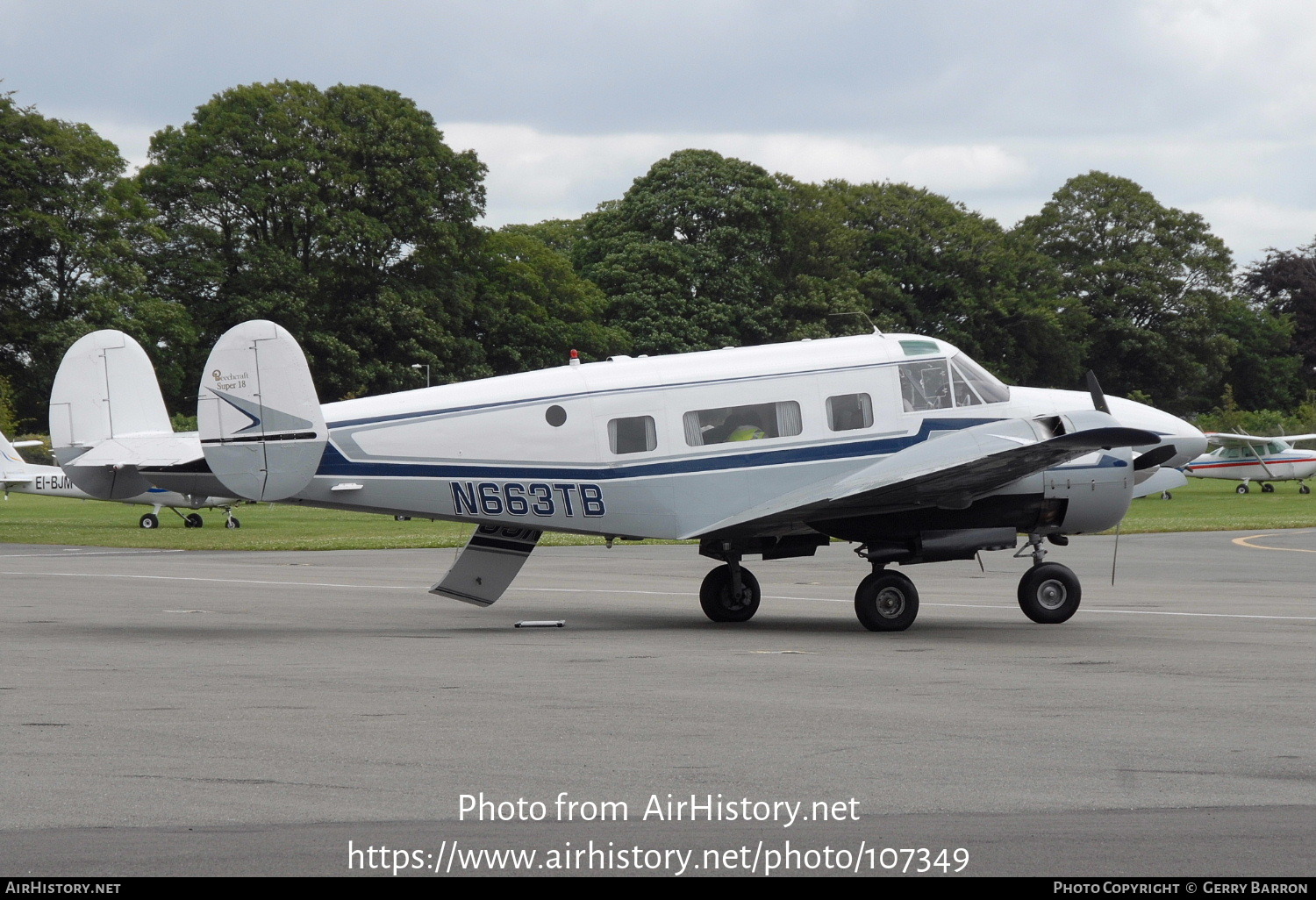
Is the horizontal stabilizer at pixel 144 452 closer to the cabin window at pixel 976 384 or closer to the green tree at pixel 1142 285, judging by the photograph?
the cabin window at pixel 976 384

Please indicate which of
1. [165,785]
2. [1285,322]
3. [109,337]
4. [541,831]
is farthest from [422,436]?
[1285,322]

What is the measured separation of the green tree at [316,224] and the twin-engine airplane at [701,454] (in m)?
54.4

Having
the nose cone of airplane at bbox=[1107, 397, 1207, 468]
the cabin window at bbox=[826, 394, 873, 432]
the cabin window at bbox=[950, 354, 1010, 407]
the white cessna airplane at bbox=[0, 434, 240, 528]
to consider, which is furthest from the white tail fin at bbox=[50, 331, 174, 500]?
the white cessna airplane at bbox=[0, 434, 240, 528]

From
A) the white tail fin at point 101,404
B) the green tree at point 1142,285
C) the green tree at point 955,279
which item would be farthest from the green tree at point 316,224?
the white tail fin at point 101,404

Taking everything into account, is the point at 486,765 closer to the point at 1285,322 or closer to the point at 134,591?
the point at 134,591

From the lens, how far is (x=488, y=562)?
57.1 ft

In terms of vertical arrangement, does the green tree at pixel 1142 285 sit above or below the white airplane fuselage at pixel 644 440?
above

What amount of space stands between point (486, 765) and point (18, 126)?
231 ft

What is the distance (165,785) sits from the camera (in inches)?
299

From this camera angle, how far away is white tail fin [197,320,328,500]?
15.9 m

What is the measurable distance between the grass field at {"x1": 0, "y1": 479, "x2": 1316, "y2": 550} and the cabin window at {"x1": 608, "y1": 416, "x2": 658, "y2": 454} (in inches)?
797

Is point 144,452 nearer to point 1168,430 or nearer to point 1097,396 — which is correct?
point 1097,396

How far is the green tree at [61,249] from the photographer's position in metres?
68.4

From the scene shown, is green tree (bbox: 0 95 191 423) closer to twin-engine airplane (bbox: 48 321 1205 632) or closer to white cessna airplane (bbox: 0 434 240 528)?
white cessna airplane (bbox: 0 434 240 528)
